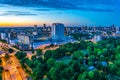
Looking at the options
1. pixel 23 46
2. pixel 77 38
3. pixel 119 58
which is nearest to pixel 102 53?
pixel 119 58

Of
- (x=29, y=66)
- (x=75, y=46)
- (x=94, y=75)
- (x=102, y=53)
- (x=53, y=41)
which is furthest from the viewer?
(x=53, y=41)

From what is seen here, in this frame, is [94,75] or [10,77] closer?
[94,75]

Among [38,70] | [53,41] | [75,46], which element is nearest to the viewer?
[38,70]

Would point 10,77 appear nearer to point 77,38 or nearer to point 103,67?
point 103,67

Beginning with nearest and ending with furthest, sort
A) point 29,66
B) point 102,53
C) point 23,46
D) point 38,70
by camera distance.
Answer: point 38,70 < point 29,66 < point 102,53 < point 23,46

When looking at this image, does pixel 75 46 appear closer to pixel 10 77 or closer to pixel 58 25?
pixel 10 77

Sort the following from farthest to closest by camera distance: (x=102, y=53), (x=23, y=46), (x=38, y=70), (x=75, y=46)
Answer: (x=23, y=46)
(x=75, y=46)
(x=102, y=53)
(x=38, y=70)

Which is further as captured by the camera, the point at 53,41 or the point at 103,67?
the point at 53,41

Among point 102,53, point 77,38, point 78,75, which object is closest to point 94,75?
point 78,75
